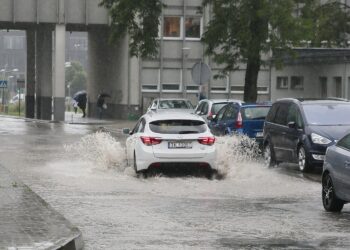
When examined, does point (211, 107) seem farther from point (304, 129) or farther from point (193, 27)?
point (193, 27)

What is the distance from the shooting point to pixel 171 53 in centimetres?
5691

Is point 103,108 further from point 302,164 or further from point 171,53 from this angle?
point 302,164

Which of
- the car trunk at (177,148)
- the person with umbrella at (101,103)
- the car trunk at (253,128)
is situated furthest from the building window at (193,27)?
the car trunk at (177,148)

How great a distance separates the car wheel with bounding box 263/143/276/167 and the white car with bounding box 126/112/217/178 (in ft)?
12.3

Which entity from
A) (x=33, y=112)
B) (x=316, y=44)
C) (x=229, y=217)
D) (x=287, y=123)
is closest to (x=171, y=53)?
(x=33, y=112)

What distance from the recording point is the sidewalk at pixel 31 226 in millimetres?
9617

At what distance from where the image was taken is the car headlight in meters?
19.7

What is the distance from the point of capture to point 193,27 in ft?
188

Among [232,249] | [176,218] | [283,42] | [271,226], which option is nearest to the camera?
[232,249]

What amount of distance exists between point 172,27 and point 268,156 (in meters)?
35.1

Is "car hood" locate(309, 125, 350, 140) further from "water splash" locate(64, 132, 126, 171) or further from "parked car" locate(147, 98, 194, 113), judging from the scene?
"parked car" locate(147, 98, 194, 113)

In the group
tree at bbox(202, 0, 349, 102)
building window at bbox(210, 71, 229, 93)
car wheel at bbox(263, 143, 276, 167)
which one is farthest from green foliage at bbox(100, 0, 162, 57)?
car wheel at bbox(263, 143, 276, 167)

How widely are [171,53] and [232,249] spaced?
47.2 metres

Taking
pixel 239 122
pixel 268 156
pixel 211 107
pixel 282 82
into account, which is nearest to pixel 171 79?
pixel 282 82
